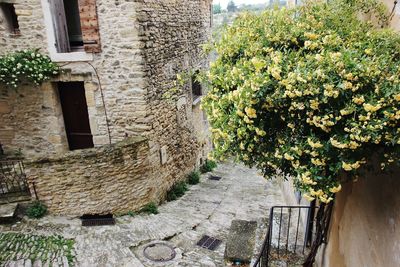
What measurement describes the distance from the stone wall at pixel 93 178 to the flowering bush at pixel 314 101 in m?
4.02

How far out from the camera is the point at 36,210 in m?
6.62

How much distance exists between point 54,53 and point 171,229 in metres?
5.05

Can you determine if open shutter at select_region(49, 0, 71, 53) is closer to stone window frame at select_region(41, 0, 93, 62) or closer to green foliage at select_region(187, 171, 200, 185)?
stone window frame at select_region(41, 0, 93, 62)

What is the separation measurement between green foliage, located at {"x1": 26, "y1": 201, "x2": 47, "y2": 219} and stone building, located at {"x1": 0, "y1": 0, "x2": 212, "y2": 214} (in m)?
0.20

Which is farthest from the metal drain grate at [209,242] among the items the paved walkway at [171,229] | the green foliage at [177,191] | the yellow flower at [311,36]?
the yellow flower at [311,36]

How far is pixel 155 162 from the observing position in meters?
8.14

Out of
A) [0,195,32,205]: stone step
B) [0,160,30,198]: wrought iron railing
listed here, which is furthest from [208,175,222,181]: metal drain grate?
[0,195,32,205]: stone step

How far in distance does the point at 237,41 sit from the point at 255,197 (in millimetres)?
6834

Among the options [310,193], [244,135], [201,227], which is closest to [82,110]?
[201,227]

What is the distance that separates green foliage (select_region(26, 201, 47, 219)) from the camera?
6598 mm

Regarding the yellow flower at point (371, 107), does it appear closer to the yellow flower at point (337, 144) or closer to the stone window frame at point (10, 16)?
the yellow flower at point (337, 144)

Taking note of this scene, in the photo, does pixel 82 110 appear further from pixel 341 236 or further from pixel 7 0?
pixel 341 236

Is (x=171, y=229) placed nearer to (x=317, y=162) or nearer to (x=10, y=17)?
(x=317, y=162)

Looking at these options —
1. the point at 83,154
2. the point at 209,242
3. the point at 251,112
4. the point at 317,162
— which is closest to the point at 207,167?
the point at 209,242
